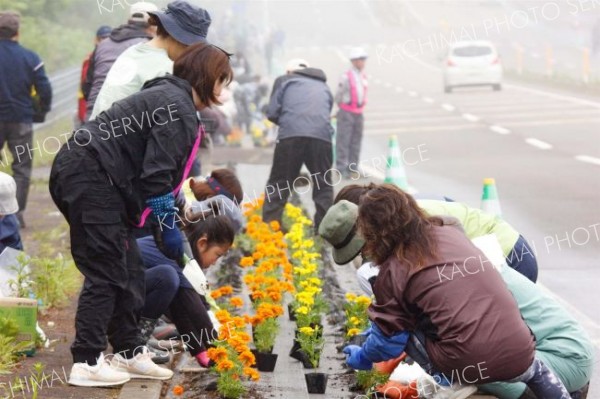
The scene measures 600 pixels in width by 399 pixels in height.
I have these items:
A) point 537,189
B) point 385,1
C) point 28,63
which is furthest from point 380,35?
point 28,63

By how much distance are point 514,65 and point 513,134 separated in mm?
28545

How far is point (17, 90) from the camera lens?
40.2 feet

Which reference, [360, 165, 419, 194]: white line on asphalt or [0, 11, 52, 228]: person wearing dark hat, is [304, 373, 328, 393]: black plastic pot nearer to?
[0, 11, 52, 228]: person wearing dark hat

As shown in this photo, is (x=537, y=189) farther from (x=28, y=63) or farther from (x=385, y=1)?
(x=385, y=1)

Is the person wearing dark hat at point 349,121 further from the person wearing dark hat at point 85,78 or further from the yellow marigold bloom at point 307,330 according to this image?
the yellow marigold bloom at point 307,330

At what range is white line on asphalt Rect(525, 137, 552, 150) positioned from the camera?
72.6ft

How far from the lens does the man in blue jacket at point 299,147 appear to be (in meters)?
12.5

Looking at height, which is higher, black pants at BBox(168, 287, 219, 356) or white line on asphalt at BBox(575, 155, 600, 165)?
black pants at BBox(168, 287, 219, 356)

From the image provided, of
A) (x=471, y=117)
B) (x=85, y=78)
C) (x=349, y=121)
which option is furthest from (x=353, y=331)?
(x=471, y=117)

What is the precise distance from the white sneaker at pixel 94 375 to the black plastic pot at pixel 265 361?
38.6 inches

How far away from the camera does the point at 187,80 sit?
259 inches

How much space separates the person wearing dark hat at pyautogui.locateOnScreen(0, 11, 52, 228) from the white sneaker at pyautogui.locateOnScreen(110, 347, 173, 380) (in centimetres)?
564

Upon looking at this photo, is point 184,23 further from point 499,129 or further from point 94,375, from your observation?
point 499,129

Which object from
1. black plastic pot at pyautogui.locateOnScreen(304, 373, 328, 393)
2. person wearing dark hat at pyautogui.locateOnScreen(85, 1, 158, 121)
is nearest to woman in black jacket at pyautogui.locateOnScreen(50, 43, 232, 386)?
black plastic pot at pyautogui.locateOnScreen(304, 373, 328, 393)
